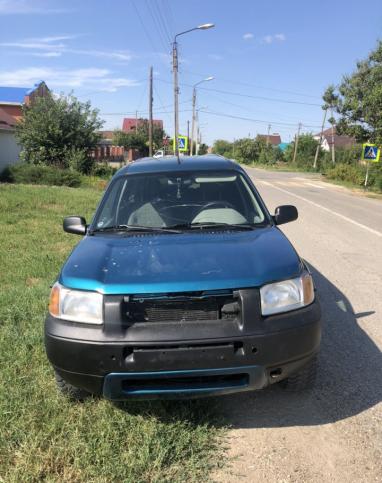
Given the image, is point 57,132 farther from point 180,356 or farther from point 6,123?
point 180,356

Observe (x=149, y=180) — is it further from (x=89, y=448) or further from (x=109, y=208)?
(x=89, y=448)

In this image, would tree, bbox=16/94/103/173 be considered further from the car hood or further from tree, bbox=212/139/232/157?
tree, bbox=212/139/232/157

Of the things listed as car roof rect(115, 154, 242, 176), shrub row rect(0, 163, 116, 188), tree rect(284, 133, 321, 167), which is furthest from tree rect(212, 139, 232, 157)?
car roof rect(115, 154, 242, 176)

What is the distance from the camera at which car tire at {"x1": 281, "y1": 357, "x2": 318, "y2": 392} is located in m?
3.17

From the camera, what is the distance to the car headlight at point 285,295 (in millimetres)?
2734

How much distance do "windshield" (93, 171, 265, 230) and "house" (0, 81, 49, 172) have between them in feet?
75.6

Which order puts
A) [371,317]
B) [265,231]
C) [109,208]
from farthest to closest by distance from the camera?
[371,317] → [109,208] → [265,231]

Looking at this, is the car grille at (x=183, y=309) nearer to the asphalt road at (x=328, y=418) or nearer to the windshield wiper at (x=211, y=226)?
the asphalt road at (x=328, y=418)

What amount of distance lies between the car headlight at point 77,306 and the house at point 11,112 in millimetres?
24359

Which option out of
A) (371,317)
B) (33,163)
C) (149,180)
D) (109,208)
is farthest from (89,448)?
(33,163)

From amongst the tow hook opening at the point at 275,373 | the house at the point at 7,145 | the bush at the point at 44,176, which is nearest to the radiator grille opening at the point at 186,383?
the tow hook opening at the point at 275,373

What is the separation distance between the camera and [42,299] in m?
5.14

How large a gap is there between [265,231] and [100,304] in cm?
153

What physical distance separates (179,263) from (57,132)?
74.9ft
